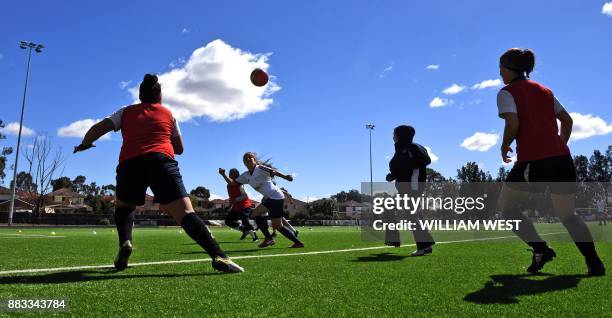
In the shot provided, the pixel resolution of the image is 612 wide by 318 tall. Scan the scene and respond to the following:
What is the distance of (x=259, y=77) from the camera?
947 cm

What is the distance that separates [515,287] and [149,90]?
366 cm

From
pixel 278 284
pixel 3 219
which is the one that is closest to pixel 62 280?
pixel 278 284

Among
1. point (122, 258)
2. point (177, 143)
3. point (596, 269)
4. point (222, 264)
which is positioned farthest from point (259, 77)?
point (596, 269)

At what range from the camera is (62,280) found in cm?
353

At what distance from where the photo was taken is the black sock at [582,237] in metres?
3.87

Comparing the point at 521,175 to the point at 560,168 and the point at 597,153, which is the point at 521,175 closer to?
the point at 560,168

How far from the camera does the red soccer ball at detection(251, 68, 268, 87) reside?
30.9ft

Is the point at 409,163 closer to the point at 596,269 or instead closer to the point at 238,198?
the point at 596,269

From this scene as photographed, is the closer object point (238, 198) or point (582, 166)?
point (238, 198)

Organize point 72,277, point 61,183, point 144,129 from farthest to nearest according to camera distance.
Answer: point 61,183
point 144,129
point 72,277

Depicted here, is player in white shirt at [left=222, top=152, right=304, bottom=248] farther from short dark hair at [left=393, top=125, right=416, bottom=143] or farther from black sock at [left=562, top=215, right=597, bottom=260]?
black sock at [left=562, top=215, right=597, bottom=260]

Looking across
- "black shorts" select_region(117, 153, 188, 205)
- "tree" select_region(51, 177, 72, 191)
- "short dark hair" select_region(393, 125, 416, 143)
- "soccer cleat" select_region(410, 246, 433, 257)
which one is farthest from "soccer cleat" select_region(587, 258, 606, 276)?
"tree" select_region(51, 177, 72, 191)

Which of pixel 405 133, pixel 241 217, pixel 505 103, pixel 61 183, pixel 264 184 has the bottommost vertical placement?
pixel 241 217

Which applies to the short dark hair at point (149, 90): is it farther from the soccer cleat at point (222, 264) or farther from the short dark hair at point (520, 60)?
the short dark hair at point (520, 60)
